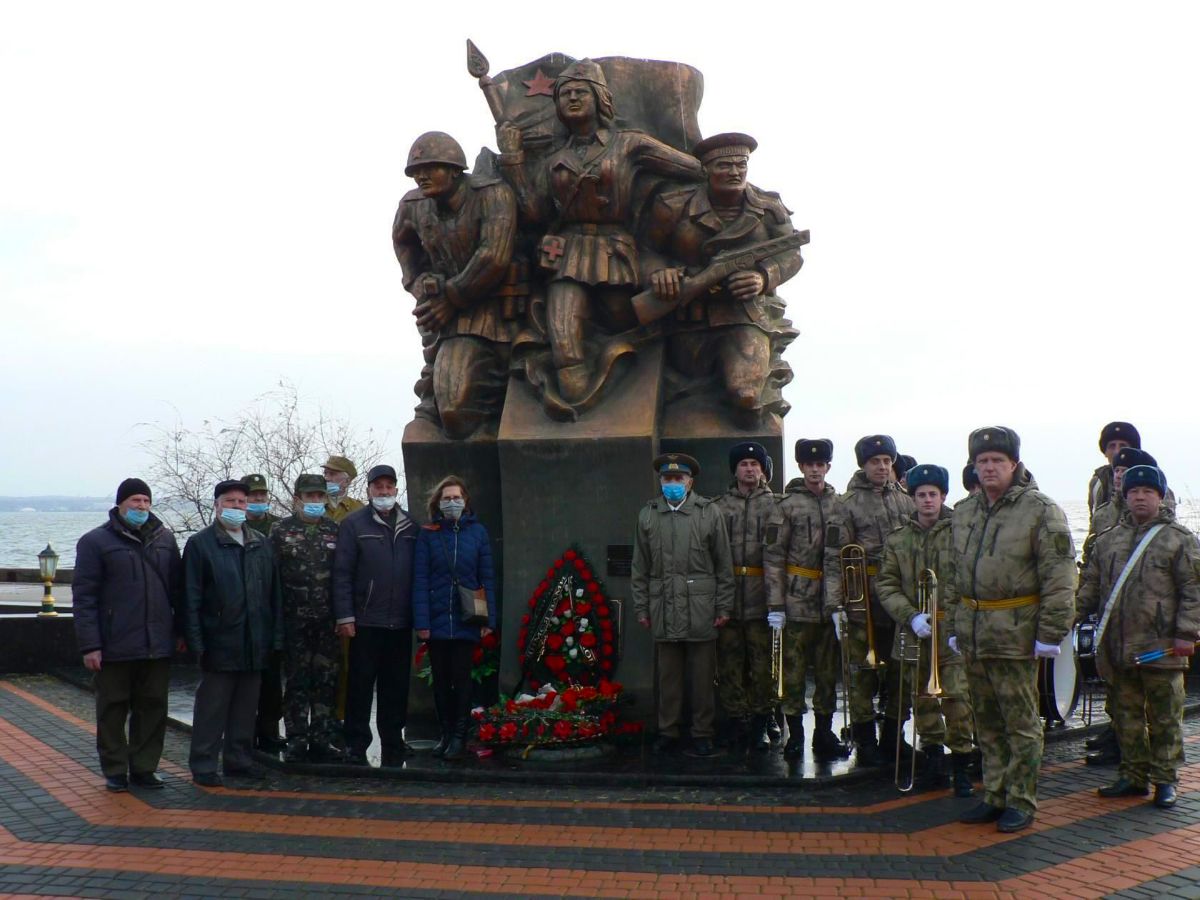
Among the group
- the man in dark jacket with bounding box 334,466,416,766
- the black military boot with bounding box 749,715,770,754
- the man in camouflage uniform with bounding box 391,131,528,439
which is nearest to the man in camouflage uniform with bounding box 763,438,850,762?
the black military boot with bounding box 749,715,770,754

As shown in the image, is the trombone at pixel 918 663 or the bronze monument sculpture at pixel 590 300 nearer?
the trombone at pixel 918 663

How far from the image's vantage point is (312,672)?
26.0 feet

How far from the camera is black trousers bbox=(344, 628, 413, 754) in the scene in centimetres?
786

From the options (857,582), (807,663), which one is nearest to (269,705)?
(807,663)

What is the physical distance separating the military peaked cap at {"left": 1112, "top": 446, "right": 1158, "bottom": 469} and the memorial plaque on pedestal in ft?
10.3

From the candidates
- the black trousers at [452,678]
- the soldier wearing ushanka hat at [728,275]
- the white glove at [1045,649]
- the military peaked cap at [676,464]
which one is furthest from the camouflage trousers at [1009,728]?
the black trousers at [452,678]

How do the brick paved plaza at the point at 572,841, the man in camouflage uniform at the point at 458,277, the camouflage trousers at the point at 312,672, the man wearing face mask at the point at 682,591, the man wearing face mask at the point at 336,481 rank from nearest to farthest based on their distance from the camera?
the brick paved plaza at the point at 572,841, the man wearing face mask at the point at 682,591, the camouflage trousers at the point at 312,672, the man in camouflage uniform at the point at 458,277, the man wearing face mask at the point at 336,481

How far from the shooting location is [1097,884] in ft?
17.3

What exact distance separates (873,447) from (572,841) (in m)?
3.21

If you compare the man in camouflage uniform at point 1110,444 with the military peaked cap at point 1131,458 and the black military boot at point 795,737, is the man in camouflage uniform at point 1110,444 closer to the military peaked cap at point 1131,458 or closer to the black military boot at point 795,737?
the military peaked cap at point 1131,458

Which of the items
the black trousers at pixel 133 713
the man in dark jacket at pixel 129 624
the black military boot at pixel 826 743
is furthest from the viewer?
the black military boot at pixel 826 743

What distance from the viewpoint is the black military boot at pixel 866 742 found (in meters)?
7.37

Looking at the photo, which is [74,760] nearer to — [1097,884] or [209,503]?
[1097,884]

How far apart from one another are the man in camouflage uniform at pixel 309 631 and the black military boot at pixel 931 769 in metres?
3.75
